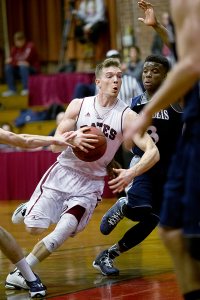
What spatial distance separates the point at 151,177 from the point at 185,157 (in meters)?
2.76

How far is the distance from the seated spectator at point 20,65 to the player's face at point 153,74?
11288mm

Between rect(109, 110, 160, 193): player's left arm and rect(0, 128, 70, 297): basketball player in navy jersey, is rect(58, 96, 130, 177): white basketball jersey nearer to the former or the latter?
rect(109, 110, 160, 193): player's left arm

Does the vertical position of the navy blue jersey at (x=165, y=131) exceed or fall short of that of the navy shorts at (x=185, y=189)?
it falls short

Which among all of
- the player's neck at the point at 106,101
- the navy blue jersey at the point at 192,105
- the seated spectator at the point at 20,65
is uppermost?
the navy blue jersey at the point at 192,105

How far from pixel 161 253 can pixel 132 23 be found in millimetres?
10239

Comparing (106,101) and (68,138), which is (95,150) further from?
(106,101)

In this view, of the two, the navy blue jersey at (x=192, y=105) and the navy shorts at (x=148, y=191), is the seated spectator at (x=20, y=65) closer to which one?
the navy shorts at (x=148, y=191)

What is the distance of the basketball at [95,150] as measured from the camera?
6410 millimetres

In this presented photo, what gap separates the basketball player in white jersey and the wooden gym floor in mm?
384

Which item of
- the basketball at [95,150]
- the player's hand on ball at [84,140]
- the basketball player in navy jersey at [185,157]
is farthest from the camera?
the basketball at [95,150]

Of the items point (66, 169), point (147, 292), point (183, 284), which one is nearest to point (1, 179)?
point (66, 169)

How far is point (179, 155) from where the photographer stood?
4.40m

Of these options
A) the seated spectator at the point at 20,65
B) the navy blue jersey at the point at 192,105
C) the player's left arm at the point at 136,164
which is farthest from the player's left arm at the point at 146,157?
the seated spectator at the point at 20,65

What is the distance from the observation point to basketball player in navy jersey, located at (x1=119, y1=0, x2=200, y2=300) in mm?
4027
